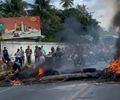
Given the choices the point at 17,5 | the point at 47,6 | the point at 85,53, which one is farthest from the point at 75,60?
the point at 47,6

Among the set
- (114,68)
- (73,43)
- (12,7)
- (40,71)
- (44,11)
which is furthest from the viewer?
(44,11)

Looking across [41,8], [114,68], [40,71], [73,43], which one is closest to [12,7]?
[41,8]

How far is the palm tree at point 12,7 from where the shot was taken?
62.7 meters

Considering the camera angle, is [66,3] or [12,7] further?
[66,3]

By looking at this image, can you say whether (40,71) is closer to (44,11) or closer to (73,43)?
(73,43)

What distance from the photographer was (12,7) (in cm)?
6362

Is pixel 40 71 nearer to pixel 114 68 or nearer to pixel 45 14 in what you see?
pixel 114 68

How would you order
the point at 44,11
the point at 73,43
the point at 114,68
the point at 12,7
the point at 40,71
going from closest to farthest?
the point at 114,68
the point at 40,71
the point at 73,43
the point at 12,7
the point at 44,11

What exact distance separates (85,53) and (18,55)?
5.99m

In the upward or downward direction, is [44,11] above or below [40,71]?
above

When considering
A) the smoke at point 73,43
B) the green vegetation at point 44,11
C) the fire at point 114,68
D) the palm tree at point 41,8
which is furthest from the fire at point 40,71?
the palm tree at point 41,8

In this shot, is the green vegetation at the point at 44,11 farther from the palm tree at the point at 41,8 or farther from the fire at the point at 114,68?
the fire at the point at 114,68

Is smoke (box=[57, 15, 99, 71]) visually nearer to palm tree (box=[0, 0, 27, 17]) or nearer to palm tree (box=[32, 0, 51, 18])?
palm tree (box=[0, 0, 27, 17])

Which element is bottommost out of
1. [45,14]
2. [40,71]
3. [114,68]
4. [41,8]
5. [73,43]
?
[40,71]
